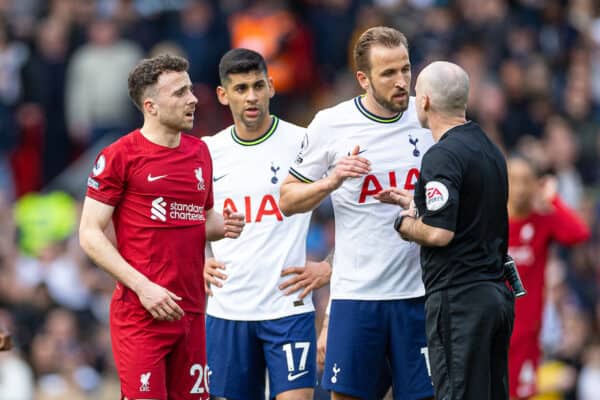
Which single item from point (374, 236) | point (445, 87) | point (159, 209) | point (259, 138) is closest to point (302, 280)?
point (374, 236)

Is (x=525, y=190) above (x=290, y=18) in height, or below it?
below

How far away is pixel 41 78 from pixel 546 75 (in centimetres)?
691

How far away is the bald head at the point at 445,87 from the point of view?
9031 mm

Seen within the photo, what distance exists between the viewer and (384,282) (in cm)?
996

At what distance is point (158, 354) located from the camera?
9383 mm

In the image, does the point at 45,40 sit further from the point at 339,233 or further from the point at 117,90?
the point at 339,233

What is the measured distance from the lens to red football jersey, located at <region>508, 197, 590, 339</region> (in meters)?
12.6

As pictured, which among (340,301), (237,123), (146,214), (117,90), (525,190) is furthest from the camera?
(117,90)

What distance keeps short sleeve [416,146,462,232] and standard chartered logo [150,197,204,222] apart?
1.66 m

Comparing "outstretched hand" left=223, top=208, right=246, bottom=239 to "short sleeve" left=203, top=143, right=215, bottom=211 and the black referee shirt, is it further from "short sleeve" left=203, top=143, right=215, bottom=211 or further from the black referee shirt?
the black referee shirt

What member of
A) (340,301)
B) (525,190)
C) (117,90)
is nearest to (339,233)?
(340,301)

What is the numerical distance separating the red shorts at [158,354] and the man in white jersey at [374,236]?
99cm

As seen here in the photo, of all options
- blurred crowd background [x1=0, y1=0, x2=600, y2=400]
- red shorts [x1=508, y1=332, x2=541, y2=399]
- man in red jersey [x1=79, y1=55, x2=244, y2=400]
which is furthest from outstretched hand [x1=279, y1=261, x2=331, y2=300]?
blurred crowd background [x1=0, y1=0, x2=600, y2=400]

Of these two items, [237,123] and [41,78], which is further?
[41,78]
